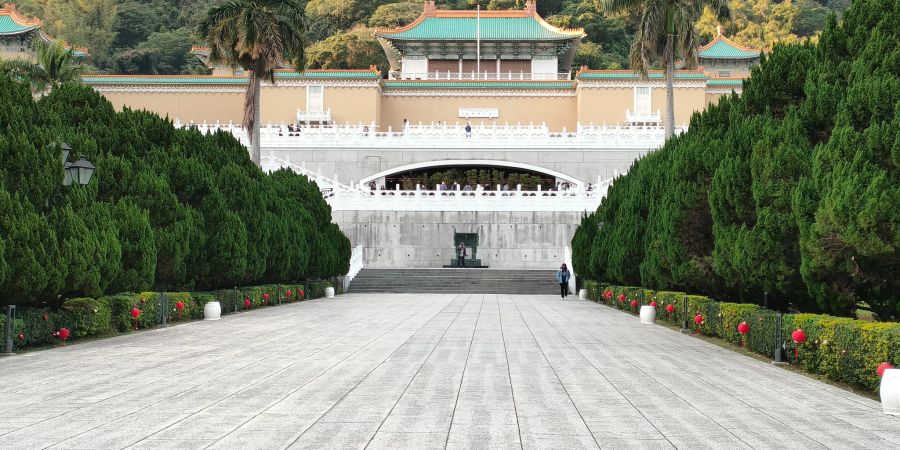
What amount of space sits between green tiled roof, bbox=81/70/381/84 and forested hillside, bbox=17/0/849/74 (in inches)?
443

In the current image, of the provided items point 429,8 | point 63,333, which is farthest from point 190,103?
point 63,333

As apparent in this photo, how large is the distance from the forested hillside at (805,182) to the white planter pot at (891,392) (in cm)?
246

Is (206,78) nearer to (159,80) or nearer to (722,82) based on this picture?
(159,80)

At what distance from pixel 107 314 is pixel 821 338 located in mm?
10628

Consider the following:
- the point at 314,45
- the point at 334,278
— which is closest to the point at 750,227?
the point at 334,278

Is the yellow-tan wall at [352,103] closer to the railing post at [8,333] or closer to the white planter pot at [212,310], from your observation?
the white planter pot at [212,310]

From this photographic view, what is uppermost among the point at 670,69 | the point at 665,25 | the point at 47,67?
the point at 665,25

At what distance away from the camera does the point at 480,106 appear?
180 ft

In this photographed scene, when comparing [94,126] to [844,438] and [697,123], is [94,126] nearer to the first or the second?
[697,123]

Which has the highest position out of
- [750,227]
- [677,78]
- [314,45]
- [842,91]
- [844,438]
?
[314,45]

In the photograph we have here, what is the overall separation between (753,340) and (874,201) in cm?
399

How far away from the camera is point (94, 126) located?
18.8 metres

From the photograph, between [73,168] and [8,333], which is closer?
[8,333]

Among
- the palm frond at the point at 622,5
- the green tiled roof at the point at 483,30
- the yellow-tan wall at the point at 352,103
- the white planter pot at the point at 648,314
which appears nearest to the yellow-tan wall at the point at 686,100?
the green tiled roof at the point at 483,30
